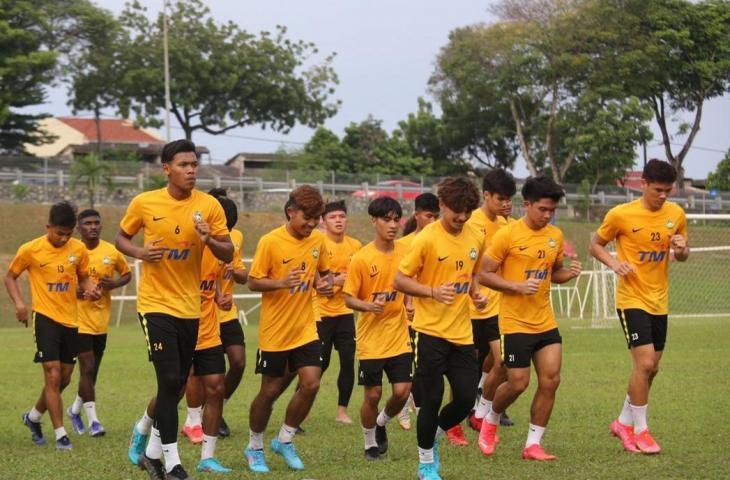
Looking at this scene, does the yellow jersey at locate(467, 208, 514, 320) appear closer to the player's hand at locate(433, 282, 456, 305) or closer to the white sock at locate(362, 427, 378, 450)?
the white sock at locate(362, 427, 378, 450)

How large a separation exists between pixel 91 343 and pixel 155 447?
3919 millimetres

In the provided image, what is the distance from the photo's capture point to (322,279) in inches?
394

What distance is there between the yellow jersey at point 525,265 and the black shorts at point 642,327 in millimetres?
794

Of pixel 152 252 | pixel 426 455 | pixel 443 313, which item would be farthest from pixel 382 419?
pixel 152 252

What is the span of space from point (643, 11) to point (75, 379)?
45.8 metres

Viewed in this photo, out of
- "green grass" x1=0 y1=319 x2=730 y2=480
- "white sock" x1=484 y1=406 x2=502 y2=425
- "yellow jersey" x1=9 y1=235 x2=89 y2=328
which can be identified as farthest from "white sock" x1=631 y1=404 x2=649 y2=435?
"yellow jersey" x1=9 y1=235 x2=89 y2=328

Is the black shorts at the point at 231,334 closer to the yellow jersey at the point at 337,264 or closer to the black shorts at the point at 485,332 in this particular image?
the yellow jersey at the point at 337,264

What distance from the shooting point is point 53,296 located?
37.6 ft

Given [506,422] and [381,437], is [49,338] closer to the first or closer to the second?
[381,437]

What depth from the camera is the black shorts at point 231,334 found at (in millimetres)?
11648

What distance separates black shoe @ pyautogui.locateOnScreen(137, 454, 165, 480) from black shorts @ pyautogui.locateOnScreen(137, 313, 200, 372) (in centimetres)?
74

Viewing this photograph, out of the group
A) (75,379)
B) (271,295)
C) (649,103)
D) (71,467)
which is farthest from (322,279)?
(649,103)

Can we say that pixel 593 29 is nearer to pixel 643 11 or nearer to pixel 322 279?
pixel 643 11

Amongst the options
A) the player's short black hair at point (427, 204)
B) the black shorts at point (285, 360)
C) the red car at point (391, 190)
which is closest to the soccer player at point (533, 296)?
the player's short black hair at point (427, 204)
